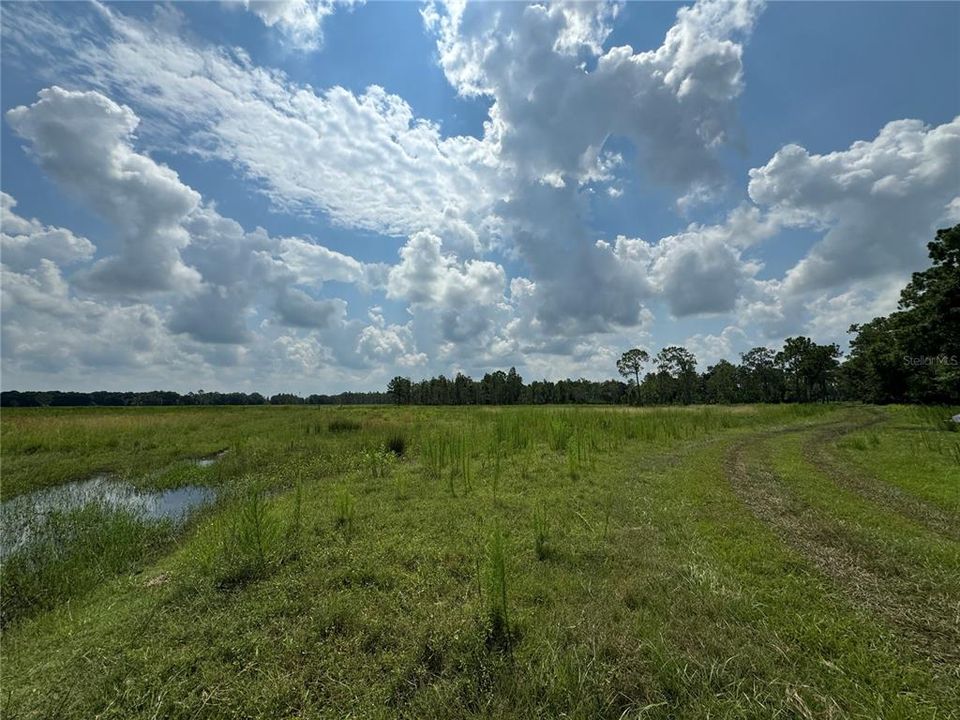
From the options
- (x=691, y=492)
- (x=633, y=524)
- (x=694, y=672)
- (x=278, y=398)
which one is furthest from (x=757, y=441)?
(x=278, y=398)

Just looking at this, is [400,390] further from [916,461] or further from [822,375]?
[916,461]

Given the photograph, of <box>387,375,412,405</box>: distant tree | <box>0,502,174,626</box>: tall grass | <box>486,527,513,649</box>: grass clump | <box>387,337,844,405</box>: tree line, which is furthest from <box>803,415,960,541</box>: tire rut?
<box>387,375,412,405</box>: distant tree

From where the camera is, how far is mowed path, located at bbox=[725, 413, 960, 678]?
4223mm

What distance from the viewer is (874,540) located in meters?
6.27

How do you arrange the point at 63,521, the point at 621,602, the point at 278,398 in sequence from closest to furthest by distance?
the point at 621,602 < the point at 63,521 < the point at 278,398

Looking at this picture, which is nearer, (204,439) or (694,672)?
(694,672)

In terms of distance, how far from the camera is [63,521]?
884cm

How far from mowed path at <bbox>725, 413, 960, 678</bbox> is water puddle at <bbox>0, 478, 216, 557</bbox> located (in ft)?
39.2

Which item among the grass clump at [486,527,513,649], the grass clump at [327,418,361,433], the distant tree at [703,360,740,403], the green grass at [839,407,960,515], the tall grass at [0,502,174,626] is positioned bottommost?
the tall grass at [0,502,174,626]

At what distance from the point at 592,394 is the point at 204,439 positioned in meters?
104

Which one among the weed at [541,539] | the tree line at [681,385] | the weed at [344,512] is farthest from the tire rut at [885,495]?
the tree line at [681,385]

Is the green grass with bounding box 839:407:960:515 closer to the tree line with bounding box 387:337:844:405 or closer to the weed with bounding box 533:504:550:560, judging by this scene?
the weed with bounding box 533:504:550:560

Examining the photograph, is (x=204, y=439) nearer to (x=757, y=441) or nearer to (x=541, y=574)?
→ (x=541, y=574)

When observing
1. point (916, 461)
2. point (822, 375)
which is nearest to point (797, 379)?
point (822, 375)
